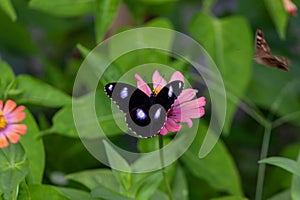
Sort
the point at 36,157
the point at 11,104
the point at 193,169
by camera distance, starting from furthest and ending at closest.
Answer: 1. the point at 193,169
2. the point at 36,157
3. the point at 11,104

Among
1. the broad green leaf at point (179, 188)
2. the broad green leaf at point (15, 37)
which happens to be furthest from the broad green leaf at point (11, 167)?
the broad green leaf at point (15, 37)

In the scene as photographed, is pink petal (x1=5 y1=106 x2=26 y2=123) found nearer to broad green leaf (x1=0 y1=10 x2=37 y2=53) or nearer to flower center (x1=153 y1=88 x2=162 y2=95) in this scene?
flower center (x1=153 y1=88 x2=162 y2=95)

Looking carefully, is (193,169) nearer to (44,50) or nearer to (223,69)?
(223,69)

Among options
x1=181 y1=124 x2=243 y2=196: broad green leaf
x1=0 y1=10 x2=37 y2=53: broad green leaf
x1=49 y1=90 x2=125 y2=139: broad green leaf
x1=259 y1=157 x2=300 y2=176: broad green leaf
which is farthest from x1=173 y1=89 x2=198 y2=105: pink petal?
x1=0 y1=10 x2=37 y2=53: broad green leaf

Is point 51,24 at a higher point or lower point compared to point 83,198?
higher

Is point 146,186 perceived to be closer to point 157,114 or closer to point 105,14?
point 157,114

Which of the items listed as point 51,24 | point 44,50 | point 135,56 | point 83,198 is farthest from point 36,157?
point 44,50

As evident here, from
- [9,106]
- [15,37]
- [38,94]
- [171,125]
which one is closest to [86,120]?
[38,94]
